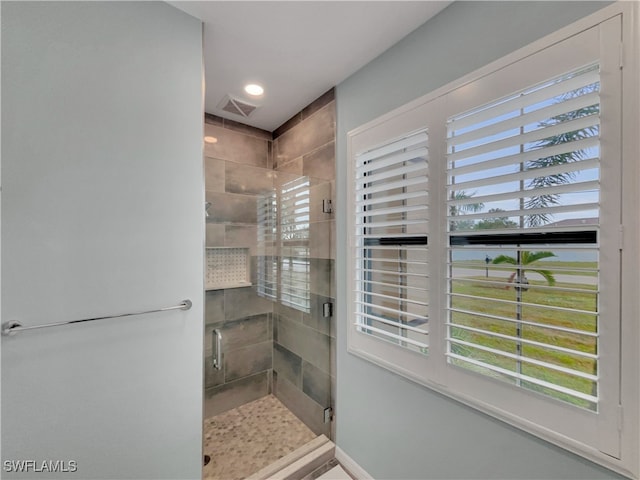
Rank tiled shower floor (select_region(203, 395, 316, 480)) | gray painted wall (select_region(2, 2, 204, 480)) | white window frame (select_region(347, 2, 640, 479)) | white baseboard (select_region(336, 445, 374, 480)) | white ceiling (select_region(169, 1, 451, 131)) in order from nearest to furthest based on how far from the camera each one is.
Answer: white window frame (select_region(347, 2, 640, 479)) < gray painted wall (select_region(2, 2, 204, 480)) < white ceiling (select_region(169, 1, 451, 131)) < white baseboard (select_region(336, 445, 374, 480)) < tiled shower floor (select_region(203, 395, 316, 480))

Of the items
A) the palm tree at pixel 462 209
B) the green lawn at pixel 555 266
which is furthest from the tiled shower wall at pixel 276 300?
the green lawn at pixel 555 266

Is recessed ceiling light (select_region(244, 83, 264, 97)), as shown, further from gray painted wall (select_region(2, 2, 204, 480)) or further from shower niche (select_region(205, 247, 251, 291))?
shower niche (select_region(205, 247, 251, 291))

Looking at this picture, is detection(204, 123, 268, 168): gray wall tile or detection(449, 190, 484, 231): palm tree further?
detection(204, 123, 268, 168): gray wall tile

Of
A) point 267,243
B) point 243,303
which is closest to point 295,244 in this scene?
point 267,243

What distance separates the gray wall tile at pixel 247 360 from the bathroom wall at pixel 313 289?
0.38ft

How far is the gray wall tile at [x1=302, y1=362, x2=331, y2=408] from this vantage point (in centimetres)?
188

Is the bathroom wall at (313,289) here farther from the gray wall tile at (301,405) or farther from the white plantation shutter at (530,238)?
the white plantation shutter at (530,238)

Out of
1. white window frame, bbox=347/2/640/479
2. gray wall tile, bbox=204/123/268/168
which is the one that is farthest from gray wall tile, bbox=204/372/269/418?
gray wall tile, bbox=204/123/268/168

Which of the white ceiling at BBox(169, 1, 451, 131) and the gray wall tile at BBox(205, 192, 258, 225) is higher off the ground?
the white ceiling at BBox(169, 1, 451, 131)

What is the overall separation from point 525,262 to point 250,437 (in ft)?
6.71

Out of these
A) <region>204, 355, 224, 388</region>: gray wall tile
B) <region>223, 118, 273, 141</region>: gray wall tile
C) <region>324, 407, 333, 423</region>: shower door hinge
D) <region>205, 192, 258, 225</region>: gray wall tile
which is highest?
<region>223, 118, 273, 141</region>: gray wall tile

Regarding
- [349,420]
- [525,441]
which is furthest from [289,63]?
[349,420]

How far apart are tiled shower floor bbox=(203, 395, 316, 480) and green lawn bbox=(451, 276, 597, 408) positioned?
56.7 inches

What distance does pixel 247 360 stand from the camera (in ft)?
7.51
